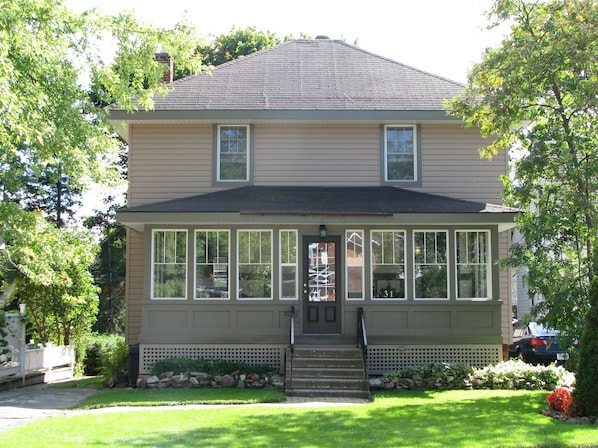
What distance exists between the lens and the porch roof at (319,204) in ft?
47.4

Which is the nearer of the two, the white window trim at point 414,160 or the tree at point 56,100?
the tree at point 56,100

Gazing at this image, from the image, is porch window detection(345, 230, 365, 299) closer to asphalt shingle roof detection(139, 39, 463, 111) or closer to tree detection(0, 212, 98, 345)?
asphalt shingle roof detection(139, 39, 463, 111)

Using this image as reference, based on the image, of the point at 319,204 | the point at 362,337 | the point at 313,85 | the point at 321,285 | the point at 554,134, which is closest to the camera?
the point at 554,134

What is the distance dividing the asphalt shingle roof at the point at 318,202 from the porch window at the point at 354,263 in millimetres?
818

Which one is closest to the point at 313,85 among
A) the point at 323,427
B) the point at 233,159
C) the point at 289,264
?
the point at 233,159

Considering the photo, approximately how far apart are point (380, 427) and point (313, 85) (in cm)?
1048

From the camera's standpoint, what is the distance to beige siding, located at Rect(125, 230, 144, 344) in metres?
16.8

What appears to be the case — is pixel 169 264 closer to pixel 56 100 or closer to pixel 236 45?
pixel 56 100

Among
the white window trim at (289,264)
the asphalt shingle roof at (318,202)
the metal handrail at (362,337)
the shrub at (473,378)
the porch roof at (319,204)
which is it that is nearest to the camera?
the metal handrail at (362,337)

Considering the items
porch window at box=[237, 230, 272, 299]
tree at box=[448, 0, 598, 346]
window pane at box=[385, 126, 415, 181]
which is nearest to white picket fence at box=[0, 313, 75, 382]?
porch window at box=[237, 230, 272, 299]

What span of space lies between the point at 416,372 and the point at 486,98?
5786mm

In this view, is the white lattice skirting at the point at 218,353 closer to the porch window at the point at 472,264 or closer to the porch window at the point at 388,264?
the porch window at the point at 388,264

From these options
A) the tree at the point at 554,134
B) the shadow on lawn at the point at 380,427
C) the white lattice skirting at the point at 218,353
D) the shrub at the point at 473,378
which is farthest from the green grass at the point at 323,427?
the white lattice skirting at the point at 218,353

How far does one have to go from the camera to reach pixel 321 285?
50.8ft
